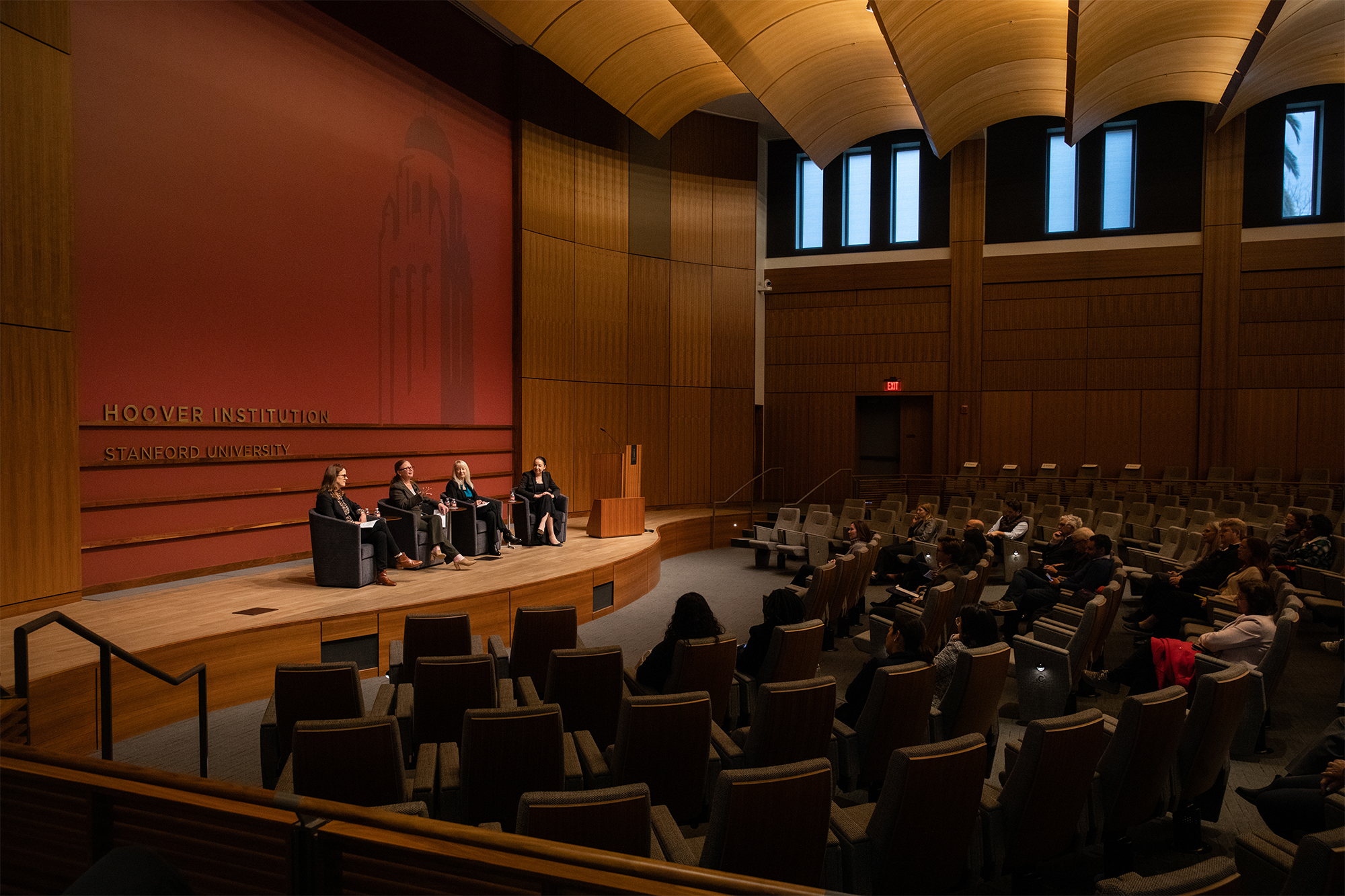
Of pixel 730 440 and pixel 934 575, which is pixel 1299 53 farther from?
pixel 730 440

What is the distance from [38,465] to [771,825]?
5278mm

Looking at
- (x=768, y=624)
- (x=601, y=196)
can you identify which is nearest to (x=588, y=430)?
(x=601, y=196)

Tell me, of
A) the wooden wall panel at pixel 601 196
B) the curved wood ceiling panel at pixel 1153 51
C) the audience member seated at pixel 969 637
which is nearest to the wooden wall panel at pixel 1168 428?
the curved wood ceiling panel at pixel 1153 51

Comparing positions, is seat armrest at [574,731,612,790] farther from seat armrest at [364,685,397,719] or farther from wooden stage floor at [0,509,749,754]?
wooden stage floor at [0,509,749,754]

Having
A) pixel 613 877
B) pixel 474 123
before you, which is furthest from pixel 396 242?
pixel 613 877

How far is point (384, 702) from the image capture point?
3383 mm

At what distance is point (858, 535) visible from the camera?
7.44 m

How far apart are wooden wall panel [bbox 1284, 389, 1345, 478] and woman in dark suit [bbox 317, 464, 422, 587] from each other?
12.6 m

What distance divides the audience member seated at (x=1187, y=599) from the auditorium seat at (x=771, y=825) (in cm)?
349

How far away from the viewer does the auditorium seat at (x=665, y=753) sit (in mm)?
2596

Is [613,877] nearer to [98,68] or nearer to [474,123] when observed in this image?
[98,68]

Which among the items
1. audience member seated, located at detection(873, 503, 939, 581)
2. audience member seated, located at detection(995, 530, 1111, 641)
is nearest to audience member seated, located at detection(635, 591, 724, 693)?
audience member seated, located at detection(995, 530, 1111, 641)

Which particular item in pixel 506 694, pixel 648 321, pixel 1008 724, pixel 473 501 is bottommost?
pixel 1008 724

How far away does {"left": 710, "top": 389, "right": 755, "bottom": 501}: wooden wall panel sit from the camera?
12.9 m
